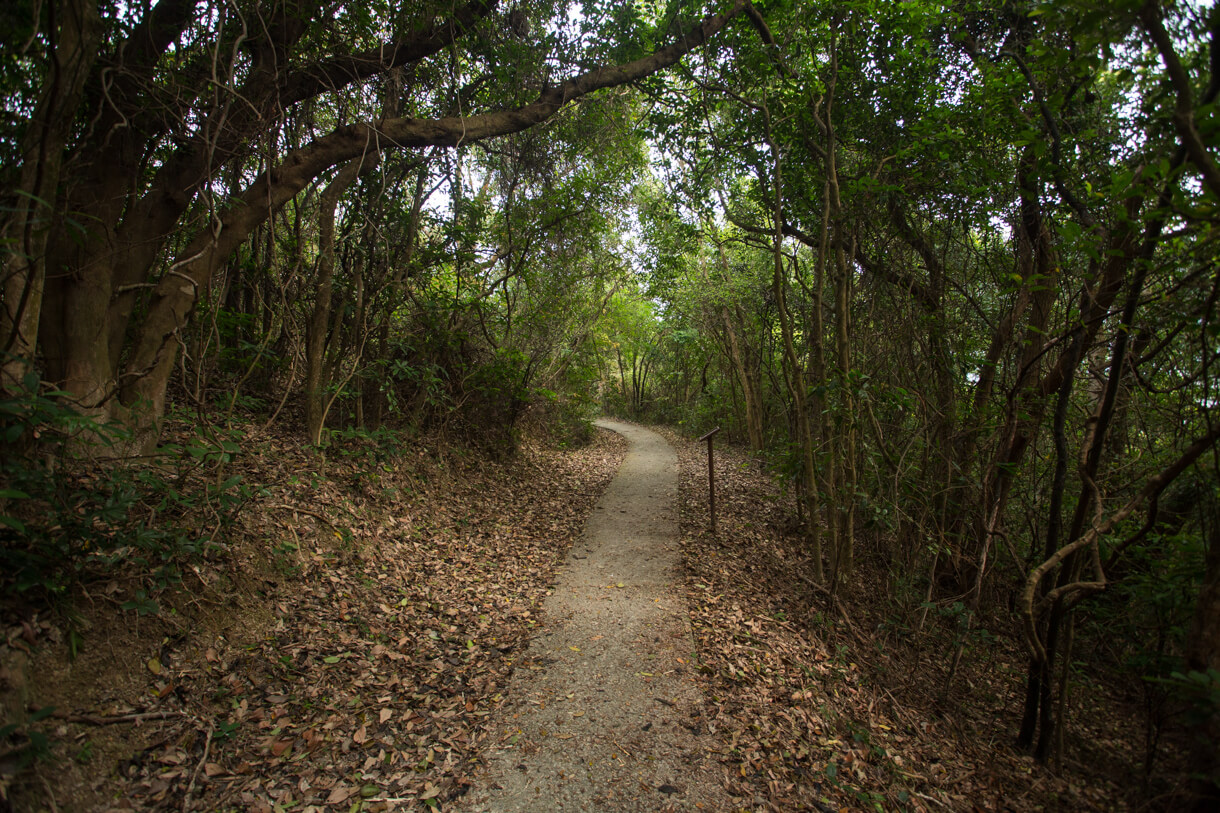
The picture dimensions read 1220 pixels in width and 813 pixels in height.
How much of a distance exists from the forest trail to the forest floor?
0.7 inches

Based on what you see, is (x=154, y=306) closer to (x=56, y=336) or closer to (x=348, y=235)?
(x=56, y=336)

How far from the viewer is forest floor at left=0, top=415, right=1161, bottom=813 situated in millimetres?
2572

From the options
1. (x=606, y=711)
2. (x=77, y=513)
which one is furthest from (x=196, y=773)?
(x=606, y=711)

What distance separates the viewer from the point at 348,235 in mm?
5852

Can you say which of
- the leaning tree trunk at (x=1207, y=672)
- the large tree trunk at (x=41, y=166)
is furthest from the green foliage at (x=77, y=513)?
the leaning tree trunk at (x=1207, y=672)

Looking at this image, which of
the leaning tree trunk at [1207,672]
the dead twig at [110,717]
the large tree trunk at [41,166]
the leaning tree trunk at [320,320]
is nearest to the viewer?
the leaning tree trunk at [1207,672]

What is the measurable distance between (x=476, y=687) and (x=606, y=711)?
0.97m

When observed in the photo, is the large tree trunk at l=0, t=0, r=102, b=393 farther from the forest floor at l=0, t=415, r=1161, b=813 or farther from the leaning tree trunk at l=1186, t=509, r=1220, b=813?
the leaning tree trunk at l=1186, t=509, r=1220, b=813

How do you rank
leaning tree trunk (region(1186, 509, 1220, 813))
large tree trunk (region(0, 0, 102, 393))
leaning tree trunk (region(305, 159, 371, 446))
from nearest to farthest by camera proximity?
leaning tree trunk (region(1186, 509, 1220, 813)) → large tree trunk (region(0, 0, 102, 393)) → leaning tree trunk (region(305, 159, 371, 446))

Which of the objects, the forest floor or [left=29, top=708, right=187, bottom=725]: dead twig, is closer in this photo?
[left=29, top=708, right=187, bottom=725]: dead twig

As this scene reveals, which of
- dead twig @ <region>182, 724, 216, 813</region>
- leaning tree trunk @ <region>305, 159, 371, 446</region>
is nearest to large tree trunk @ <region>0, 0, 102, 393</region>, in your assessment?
dead twig @ <region>182, 724, 216, 813</region>

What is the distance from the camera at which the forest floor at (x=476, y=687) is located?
257cm

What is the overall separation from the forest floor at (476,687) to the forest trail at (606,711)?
2 cm

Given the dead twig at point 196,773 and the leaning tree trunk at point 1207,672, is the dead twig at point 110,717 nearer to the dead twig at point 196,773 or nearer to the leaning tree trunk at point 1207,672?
the dead twig at point 196,773
